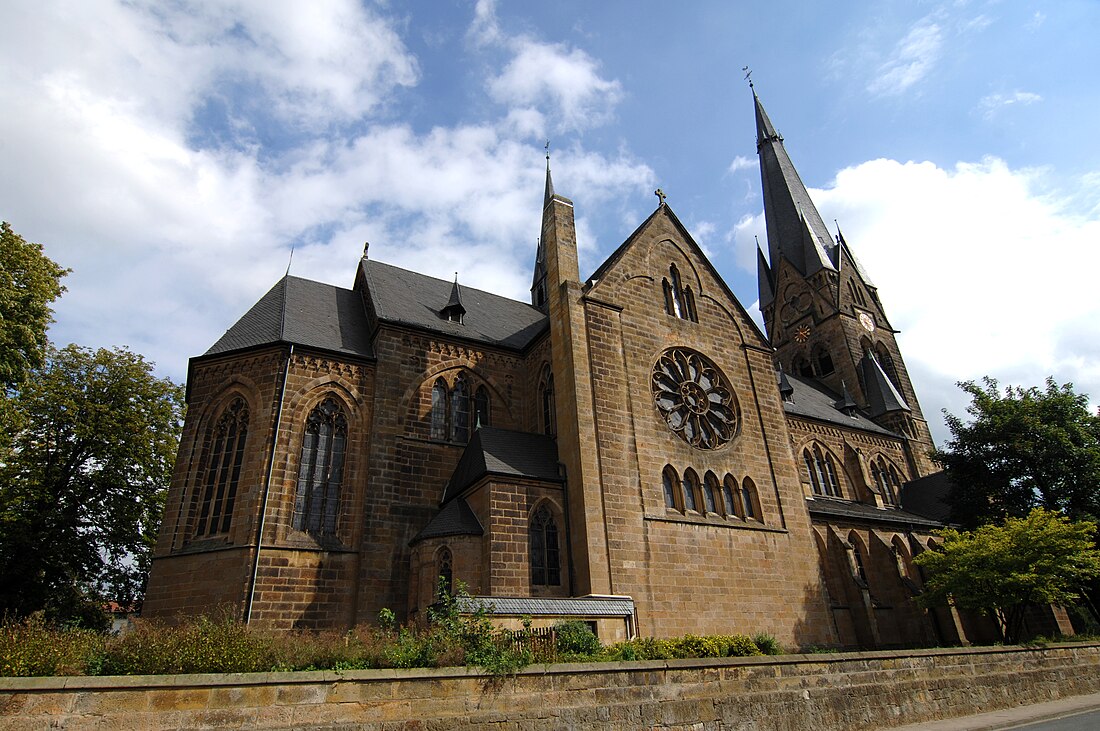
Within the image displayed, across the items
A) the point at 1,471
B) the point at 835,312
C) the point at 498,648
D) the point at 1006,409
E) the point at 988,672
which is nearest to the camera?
the point at 498,648

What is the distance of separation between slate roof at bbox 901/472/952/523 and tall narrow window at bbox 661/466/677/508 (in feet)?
55.8

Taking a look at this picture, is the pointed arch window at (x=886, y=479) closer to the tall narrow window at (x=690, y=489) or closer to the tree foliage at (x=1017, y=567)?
the tree foliage at (x=1017, y=567)

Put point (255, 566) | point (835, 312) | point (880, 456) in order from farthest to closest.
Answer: point (835, 312), point (880, 456), point (255, 566)

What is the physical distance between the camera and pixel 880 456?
31859mm

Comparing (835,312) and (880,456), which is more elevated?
(835,312)

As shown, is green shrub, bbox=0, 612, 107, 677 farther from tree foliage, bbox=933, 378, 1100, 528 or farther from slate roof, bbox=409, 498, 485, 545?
tree foliage, bbox=933, 378, 1100, 528

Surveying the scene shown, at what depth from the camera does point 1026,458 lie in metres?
26.4

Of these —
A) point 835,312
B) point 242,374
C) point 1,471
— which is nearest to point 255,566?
point 242,374

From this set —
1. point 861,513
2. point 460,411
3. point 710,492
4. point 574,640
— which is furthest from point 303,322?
point 861,513

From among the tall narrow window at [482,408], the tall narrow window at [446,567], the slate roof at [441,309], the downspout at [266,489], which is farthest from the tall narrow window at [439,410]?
the tall narrow window at [446,567]

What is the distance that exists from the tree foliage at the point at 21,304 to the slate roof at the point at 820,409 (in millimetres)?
27429

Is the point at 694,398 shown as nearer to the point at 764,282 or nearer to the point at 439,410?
the point at 439,410

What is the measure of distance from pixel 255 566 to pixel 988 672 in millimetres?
18143

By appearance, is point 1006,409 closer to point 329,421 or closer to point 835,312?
point 835,312
